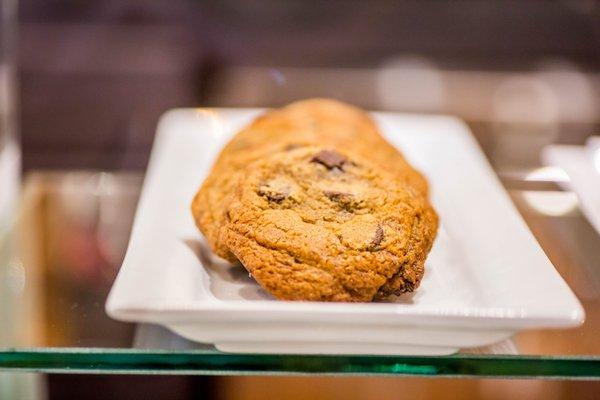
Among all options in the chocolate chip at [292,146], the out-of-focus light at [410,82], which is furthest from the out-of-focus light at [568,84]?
the chocolate chip at [292,146]

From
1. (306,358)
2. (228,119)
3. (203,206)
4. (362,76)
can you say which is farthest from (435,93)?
(306,358)

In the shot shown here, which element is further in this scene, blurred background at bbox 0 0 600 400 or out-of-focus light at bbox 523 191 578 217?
blurred background at bbox 0 0 600 400

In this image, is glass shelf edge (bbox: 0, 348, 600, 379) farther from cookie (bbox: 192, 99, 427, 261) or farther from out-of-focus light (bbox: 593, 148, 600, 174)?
out-of-focus light (bbox: 593, 148, 600, 174)

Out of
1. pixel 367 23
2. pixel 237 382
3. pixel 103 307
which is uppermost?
pixel 367 23

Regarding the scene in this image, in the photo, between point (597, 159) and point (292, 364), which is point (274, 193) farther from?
point (597, 159)

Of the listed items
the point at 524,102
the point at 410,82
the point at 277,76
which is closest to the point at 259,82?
the point at 277,76

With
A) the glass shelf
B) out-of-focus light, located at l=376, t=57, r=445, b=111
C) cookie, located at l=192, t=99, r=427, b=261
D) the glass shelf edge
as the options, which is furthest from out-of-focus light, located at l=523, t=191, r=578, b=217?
out-of-focus light, located at l=376, t=57, r=445, b=111

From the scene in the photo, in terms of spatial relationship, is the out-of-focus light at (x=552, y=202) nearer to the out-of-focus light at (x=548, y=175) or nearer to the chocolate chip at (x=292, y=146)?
the out-of-focus light at (x=548, y=175)

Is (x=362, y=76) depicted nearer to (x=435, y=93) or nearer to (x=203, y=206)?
(x=435, y=93)
